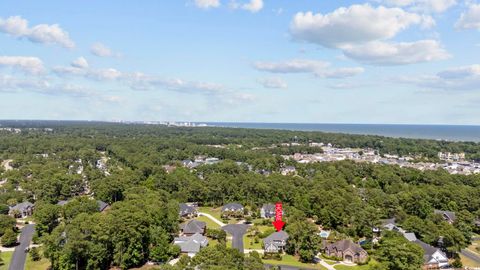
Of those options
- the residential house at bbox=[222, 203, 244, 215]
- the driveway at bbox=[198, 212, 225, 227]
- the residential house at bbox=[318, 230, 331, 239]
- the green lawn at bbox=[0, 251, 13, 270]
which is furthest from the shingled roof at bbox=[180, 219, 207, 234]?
the green lawn at bbox=[0, 251, 13, 270]

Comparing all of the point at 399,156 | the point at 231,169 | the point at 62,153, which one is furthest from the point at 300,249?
the point at 399,156

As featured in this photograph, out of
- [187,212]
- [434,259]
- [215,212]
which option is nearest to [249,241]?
[187,212]

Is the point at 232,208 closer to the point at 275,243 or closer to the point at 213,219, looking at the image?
the point at 213,219

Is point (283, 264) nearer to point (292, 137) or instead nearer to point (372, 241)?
point (372, 241)

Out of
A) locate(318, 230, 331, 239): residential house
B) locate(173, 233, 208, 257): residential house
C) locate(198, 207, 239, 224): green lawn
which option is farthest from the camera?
locate(198, 207, 239, 224): green lawn

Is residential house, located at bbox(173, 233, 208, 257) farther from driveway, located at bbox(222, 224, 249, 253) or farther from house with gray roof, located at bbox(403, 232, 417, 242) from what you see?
house with gray roof, located at bbox(403, 232, 417, 242)

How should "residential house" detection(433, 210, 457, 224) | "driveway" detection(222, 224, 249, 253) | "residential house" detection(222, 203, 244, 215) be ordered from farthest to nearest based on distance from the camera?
"residential house" detection(222, 203, 244, 215)
"residential house" detection(433, 210, 457, 224)
"driveway" detection(222, 224, 249, 253)
